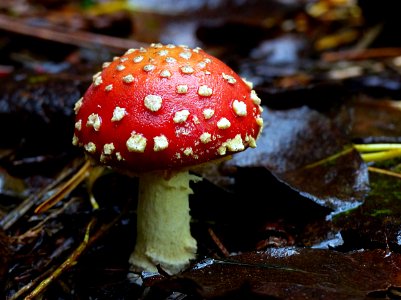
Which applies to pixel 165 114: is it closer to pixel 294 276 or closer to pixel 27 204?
pixel 294 276

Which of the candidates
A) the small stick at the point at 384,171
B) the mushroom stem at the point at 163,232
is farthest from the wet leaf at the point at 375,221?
the mushroom stem at the point at 163,232

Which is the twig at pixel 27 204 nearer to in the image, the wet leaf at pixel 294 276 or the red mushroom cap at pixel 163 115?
the red mushroom cap at pixel 163 115

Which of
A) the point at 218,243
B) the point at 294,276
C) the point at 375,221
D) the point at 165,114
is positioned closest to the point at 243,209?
the point at 218,243

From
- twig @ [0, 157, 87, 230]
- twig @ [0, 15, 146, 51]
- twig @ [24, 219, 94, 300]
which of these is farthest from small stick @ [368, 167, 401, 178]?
twig @ [0, 15, 146, 51]

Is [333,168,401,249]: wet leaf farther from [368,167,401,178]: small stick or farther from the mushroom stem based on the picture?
the mushroom stem

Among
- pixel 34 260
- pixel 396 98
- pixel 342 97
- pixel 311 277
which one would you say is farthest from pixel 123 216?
pixel 396 98

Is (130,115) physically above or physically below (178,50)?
below

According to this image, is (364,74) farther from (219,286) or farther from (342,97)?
(219,286)
